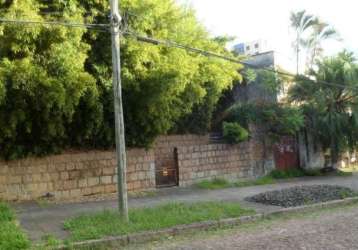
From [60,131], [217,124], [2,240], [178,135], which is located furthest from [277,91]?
[2,240]

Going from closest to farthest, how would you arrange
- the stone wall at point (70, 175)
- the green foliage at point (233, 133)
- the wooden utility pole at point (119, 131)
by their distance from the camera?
the wooden utility pole at point (119, 131) → the stone wall at point (70, 175) → the green foliage at point (233, 133)

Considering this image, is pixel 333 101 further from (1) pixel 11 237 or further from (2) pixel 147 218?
(1) pixel 11 237

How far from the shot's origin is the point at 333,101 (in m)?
20.6

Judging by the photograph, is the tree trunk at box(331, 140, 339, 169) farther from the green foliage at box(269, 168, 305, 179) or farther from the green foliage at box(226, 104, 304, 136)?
the green foliage at box(226, 104, 304, 136)

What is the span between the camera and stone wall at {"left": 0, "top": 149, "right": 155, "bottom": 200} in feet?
42.0

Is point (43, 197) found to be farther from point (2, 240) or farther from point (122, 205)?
point (2, 240)

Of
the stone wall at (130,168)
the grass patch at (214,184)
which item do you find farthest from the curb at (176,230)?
the stone wall at (130,168)

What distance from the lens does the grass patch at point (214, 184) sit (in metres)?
16.3

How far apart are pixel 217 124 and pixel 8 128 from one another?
31.0ft

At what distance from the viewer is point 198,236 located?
29.9ft

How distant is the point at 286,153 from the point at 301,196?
8343 millimetres

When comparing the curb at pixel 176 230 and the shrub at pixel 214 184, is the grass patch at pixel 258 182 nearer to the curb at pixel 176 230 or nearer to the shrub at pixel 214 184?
the shrub at pixel 214 184

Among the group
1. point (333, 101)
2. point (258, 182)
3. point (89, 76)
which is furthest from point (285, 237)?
point (333, 101)

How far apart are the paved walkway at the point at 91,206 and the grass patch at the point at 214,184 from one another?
65 cm
